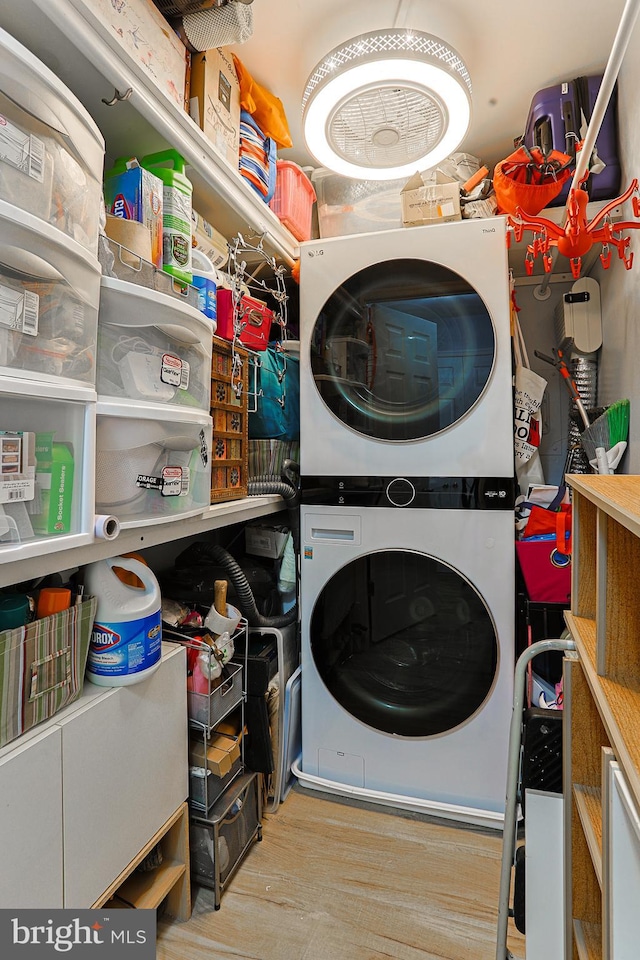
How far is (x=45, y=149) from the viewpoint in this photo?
29.0 inches

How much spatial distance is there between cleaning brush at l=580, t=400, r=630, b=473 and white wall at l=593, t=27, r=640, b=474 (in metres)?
0.02

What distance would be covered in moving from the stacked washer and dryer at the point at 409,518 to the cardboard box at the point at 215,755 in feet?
1.41

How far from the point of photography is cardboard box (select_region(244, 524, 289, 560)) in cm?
185

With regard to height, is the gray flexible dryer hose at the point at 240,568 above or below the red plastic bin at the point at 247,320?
below

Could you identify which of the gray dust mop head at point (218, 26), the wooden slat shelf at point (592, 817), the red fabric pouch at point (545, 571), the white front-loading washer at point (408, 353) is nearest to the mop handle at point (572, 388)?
the white front-loading washer at point (408, 353)

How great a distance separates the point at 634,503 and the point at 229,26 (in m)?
1.41

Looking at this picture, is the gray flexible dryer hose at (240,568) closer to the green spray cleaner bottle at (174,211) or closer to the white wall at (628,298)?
the green spray cleaner bottle at (174,211)

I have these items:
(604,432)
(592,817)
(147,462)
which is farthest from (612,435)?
(147,462)

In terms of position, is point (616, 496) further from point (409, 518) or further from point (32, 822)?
point (32, 822)

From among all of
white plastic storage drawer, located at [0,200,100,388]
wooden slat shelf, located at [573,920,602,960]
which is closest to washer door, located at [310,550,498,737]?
wooden slat shelf, located at [573,920,602,960]

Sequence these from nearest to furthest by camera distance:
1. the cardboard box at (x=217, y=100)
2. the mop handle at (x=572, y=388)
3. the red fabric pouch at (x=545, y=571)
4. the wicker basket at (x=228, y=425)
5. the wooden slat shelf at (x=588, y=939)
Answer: the wooden slat shelf at (x=588, y=939) < the cardboard box at (x=217, y=100) < the wicker basket at (x=228, y=425) < the red fabric pouch at (x=545, y=571) < the mop handle at (x=572, y=388)

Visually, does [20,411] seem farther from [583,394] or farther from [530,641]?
[583,394]

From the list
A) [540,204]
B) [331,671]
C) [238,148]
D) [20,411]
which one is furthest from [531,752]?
[238,148]

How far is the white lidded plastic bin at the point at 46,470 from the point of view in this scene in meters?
0.71
